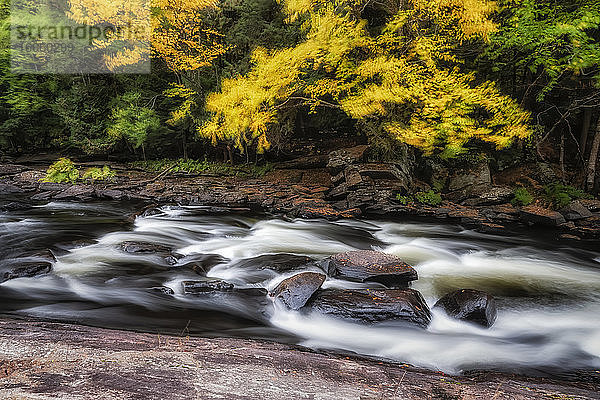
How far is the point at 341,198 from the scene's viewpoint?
1203 cm

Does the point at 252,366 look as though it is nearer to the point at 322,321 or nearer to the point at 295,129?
the point at 322,321

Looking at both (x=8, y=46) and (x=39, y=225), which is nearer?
(x=39, y=225)

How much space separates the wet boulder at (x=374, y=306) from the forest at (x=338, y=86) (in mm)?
7010

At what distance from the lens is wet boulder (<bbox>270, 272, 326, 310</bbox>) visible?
4.29 m

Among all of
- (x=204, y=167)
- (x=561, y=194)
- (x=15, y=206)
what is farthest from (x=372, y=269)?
(x=204, y=167)

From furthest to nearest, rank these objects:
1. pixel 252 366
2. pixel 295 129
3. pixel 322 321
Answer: pixel 295 129 < pixel 322 321 < pixel 252 366

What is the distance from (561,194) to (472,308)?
29.5ft

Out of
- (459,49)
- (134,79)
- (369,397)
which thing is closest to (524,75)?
A: (459,49)

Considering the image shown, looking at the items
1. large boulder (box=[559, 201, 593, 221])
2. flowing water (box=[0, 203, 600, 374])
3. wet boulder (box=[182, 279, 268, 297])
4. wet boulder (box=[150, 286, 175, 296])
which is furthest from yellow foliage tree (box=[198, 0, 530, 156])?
wet boulder (box=[150, 286, 175, 296])

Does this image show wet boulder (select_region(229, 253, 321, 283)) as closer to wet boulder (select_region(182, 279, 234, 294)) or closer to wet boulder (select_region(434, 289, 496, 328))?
wet boulder (select_region(182, 279, 234, 294))

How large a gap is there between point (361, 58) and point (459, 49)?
3.36 metres

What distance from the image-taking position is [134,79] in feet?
60.5

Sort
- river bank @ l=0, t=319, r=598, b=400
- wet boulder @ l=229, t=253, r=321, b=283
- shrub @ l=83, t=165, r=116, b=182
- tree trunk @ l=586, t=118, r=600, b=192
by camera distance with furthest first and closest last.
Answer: shrub @ l=83, t=165, r=116, b=182 → tree trunk @ l=586, t=118, r=600, b=192 → wet boulder @ l=229, t=253, r=321, b=283 → river bank @ l=0, t=319, r=598, b=400

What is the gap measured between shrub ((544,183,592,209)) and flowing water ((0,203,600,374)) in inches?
114
